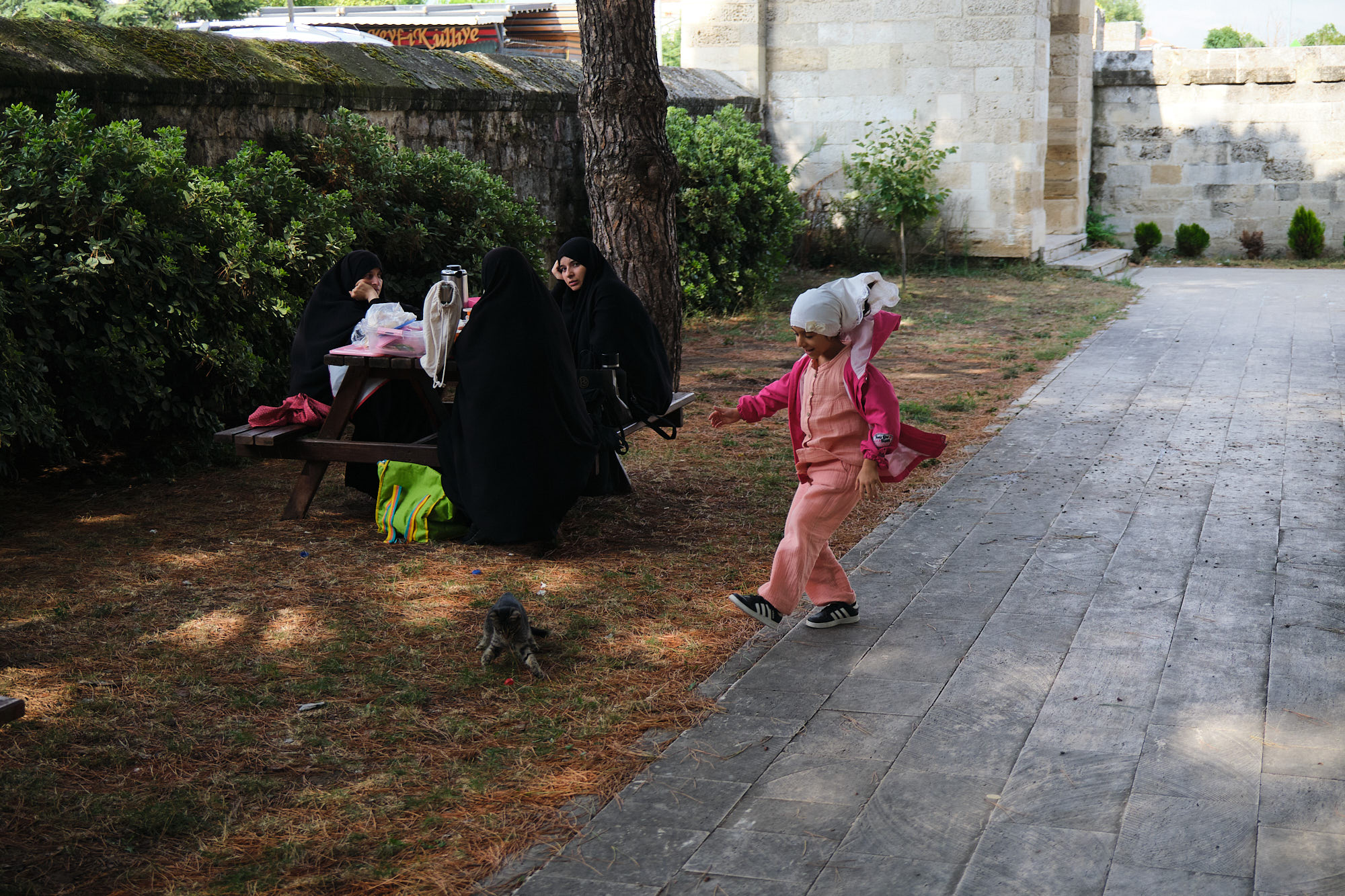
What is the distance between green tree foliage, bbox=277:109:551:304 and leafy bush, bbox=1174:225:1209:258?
44.2ft

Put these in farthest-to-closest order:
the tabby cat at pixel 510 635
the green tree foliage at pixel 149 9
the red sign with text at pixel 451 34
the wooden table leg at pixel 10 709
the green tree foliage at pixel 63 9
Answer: the green tree foliage at pixel 149 9
the red sign with text at pixel 451 34
the green tree foliage at pixel 63 9
the tabby cat at pixel 510 635
the wooden table leg at pixel 10 709

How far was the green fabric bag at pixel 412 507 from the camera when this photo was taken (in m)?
5.50

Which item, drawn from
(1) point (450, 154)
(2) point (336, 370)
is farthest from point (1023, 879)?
(1) point (450, 154)

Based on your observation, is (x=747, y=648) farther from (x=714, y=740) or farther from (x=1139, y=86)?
(x=1139, y=86)

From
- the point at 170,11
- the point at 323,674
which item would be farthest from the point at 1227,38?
the point at 323,674

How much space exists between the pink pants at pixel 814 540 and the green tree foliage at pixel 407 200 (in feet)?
13.6

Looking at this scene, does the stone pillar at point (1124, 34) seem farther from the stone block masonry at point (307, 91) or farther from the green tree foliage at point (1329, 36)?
the stone block masonry at point (307, 91)

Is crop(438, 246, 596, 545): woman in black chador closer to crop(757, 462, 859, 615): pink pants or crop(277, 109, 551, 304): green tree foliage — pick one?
crop(757, 462, 859, 615): pink pants

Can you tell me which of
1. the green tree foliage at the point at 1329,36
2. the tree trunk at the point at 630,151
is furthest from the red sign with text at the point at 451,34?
the tree trunk at the point at 630,151

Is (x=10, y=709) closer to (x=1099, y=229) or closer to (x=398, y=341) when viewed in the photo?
(x=398, y=341)

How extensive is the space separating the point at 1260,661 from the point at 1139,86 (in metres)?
16.9

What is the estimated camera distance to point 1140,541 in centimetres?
527

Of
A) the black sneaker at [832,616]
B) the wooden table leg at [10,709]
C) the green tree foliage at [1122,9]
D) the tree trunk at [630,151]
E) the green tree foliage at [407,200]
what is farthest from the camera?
the green tree foliage at [1122,9]

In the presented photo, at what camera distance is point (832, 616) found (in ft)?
14.2
